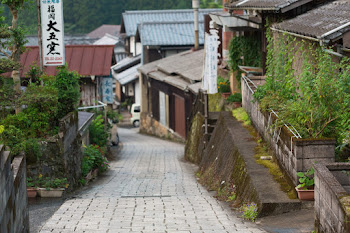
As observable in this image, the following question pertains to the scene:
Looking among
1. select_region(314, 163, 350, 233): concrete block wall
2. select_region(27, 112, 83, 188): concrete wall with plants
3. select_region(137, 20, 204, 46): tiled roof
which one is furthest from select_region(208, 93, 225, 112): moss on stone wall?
select_region(137, 20, 204, 46): tiled roof

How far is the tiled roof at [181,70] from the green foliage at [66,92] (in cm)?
1057

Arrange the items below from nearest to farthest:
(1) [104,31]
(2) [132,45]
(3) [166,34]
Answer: (3) [166,34], (2) [132,45], (1) [104,31]

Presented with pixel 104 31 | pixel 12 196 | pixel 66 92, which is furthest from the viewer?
pixel 104 31

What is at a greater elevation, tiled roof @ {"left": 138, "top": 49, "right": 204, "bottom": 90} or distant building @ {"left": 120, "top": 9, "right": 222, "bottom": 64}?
distant building @ {"left": 120, "top": 9, "right": 222, "bottom": 64}

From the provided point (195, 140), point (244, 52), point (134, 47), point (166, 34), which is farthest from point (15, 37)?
point (134, 47)

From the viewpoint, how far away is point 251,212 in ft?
31.0

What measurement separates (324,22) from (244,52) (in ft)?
32.5

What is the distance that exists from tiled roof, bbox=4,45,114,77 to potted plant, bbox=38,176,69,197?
14376mm

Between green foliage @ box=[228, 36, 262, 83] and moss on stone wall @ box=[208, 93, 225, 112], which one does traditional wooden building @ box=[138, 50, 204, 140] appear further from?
green foliage @ box=[228, 36, 262, 83]

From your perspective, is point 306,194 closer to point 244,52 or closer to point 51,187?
point 51,187

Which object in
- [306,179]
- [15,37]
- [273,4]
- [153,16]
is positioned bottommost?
[306,179]

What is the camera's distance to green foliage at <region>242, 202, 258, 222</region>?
9.38 metres

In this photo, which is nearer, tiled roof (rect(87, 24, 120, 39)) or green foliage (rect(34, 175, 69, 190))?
green foliage (rect(34, 175, 69, 190))

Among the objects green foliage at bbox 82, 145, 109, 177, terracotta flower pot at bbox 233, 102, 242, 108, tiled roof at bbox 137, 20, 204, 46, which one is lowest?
green foliage at bbox 82, 145, 109, 177
